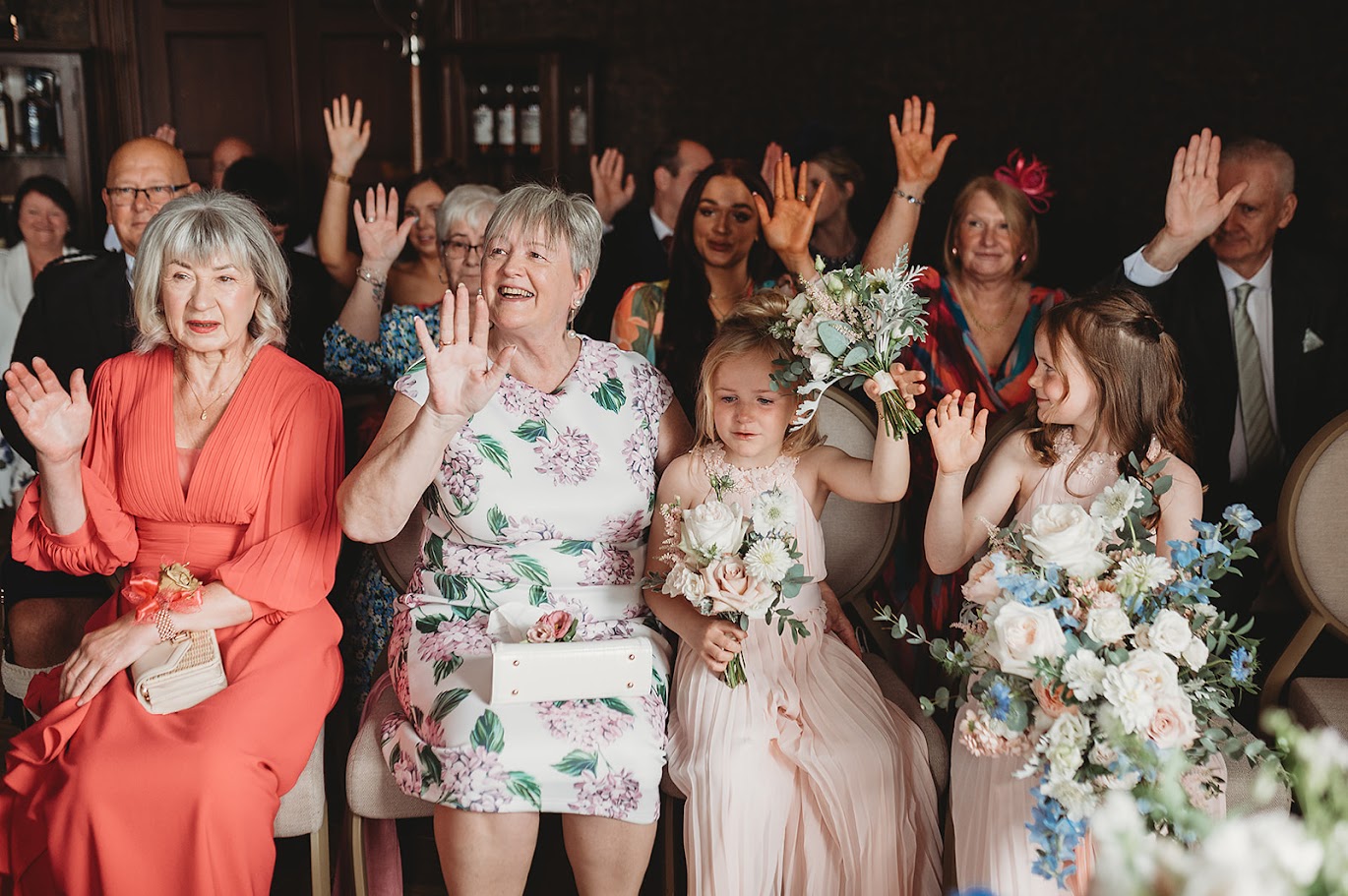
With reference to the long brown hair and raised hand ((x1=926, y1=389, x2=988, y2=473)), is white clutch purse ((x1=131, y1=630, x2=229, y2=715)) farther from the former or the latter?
the long brown hair

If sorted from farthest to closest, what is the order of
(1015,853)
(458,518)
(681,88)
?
(681,88)
(458,518)
(1015,853)

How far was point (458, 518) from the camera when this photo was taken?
2.29 metres

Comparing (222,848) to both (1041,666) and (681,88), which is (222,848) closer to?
(1041,666)

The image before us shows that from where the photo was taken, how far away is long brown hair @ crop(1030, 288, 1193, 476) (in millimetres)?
2182

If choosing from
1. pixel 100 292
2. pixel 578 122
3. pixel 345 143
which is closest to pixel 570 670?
pixel 100 292

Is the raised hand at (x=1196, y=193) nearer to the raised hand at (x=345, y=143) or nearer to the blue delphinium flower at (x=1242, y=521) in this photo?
the blue delphinium flower at (x=1242, y=521)

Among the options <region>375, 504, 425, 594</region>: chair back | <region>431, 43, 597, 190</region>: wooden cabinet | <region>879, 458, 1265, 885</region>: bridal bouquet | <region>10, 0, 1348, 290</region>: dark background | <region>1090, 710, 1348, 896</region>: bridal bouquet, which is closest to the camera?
<region>1090, 710, 1348, 896</region>: bridal bouquet

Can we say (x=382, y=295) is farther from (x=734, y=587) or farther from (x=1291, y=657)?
(x=1291, y=657)

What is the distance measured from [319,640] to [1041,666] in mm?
1375

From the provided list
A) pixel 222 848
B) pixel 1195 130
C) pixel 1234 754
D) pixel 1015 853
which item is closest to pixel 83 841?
pixel 222 848

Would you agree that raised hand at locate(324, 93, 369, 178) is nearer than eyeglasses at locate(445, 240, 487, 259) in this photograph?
No

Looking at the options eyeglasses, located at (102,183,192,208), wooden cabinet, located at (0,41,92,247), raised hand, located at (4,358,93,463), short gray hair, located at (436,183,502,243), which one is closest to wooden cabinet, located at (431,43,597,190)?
wooden cabinet, located at (0,41,92,247)

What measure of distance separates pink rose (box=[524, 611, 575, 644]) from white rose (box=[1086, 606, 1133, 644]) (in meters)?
0.92

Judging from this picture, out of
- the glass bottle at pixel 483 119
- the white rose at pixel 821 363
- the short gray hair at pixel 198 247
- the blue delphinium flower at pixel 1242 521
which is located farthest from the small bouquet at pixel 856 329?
the glass bottle at pixel 483 119
